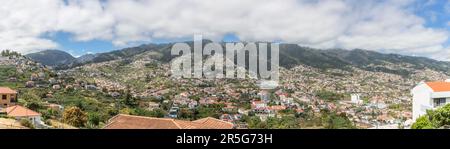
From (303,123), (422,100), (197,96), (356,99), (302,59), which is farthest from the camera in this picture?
(302,59)

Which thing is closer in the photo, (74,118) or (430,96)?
(74,118)

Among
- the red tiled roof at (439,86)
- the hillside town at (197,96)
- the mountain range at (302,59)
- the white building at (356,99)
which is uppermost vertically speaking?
the mountain range at (302,59)

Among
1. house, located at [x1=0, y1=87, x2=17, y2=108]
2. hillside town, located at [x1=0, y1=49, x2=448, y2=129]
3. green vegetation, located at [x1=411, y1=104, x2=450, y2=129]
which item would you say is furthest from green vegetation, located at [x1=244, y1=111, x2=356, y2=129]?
house, located at [x1=0, y1=87, x2=17, y2=108]

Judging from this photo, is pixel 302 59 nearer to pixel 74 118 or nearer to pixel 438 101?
pixel 438 101

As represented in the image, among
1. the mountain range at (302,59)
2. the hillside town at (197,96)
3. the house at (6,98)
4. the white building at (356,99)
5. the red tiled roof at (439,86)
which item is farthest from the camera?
the mountain range at (302,59)

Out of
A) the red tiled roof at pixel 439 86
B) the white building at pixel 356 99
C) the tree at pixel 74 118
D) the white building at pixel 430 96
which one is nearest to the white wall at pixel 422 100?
the white building at pixel 430 96

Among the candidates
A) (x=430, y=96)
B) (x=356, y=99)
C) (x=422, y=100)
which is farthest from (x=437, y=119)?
(x=356, y=99)

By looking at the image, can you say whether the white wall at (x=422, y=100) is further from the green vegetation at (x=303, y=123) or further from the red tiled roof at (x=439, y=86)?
the green vegetation at (x=303, y=123)
